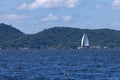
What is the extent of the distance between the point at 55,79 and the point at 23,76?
7176 millimetres

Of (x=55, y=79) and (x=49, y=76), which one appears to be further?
(x=49, y=76)

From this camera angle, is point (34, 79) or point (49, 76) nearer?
point (34, 79)

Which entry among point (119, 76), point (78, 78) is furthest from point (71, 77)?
point (119, 76)

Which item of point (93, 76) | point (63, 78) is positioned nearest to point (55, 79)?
point (63, 78)

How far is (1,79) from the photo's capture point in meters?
80.9

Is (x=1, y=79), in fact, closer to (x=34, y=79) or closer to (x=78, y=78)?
(x=34, y=79)

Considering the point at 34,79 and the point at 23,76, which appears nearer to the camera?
the point at 34,79

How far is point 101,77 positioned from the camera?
82.8 m

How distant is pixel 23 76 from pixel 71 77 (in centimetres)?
785

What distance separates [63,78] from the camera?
81.6 meters

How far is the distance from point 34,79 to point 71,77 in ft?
21.0

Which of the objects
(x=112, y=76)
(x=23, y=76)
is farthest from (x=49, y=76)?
(x=112, y=76)

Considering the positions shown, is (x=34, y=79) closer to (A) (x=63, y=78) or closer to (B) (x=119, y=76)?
(A) (x=63, y=78)

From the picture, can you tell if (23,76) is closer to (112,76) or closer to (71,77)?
(71,77)
